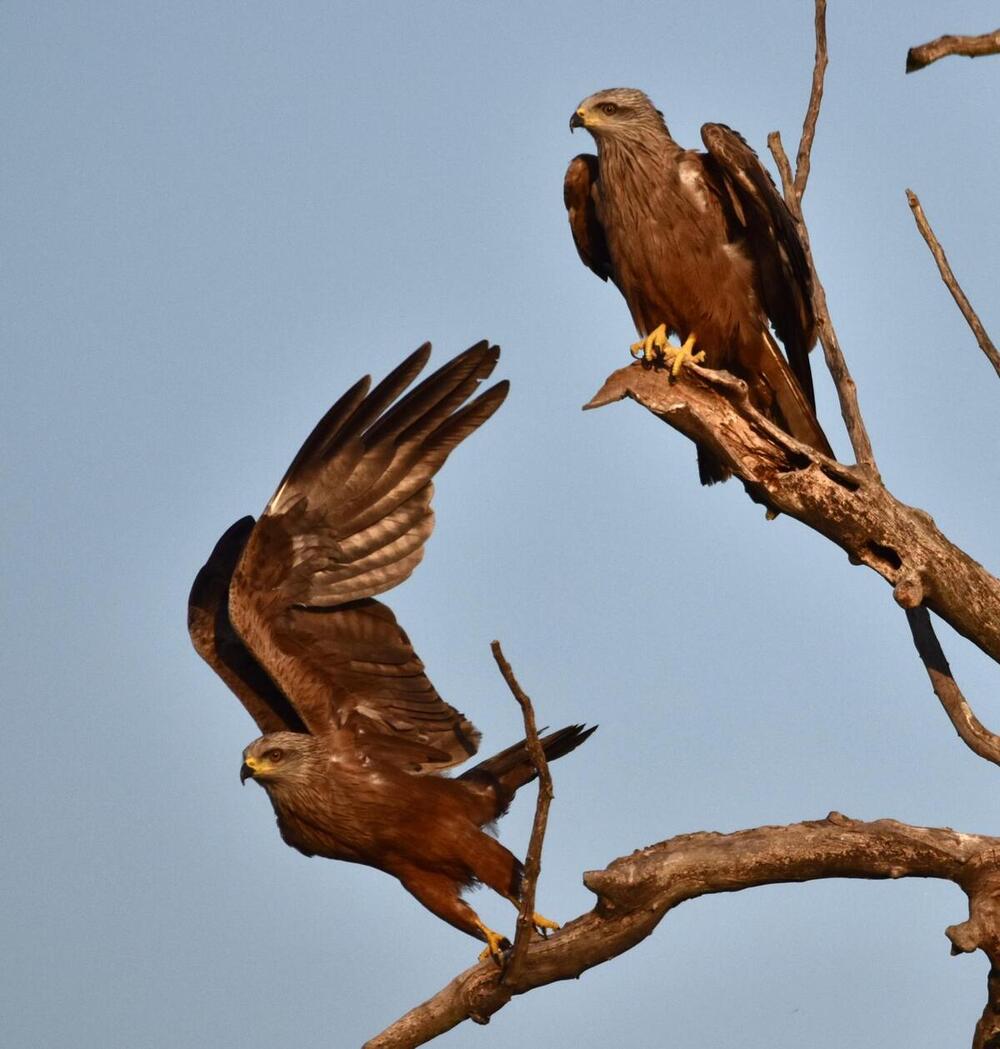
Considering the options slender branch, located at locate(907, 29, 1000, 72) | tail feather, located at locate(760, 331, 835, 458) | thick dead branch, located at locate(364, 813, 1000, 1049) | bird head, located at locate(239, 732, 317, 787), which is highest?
tail feather, located at locate(760, 331, 835, 458)

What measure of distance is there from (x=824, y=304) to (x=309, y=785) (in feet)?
9.70

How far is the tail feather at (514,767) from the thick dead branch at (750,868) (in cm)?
185

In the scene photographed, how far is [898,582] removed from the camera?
5.98m

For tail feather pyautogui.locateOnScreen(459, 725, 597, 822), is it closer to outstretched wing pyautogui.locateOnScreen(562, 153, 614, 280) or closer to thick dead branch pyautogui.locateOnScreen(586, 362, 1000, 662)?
thick dead branch pyautogui.locateOnScreen(586, 362, 1000, 662)

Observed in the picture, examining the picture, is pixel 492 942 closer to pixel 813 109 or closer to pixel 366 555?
pixel 366 555

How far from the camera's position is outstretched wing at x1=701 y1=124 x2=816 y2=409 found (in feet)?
23.3

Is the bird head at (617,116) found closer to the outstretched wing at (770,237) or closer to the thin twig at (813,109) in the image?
the outstretched wing at (770,237)

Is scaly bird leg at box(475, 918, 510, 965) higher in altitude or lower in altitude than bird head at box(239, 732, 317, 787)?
lower

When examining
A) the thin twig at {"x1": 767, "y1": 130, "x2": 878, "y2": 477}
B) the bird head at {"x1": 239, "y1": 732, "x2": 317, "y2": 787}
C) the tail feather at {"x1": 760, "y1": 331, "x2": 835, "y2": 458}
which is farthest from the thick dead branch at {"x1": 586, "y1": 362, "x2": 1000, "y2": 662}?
the bird head at {"x1": 239, "y1": 732, "x2": 317, "y2": 787}

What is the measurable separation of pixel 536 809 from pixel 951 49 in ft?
7.83

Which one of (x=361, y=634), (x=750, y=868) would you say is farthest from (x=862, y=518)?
(x=361, y=634)

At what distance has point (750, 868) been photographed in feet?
17.9

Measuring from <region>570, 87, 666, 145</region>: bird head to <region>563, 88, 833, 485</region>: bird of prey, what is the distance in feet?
0.04

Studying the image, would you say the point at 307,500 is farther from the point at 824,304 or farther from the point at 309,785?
the point at 824,304
